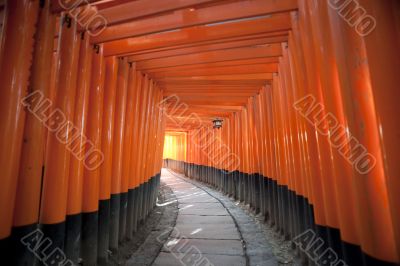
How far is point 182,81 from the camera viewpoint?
4.81 m

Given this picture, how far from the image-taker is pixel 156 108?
5.39 metres

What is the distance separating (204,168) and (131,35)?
9016mm

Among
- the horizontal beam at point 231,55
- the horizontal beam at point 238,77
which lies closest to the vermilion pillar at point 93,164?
the horizontal beam at point 231,55

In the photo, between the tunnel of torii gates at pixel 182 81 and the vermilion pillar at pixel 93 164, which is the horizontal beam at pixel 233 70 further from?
the vermilion pillar at pixel 93 164

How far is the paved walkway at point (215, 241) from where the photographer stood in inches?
122

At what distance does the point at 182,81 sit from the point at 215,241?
315cm

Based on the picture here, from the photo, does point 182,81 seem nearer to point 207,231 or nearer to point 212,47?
point 212,47

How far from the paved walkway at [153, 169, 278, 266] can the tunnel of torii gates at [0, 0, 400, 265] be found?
547 mm

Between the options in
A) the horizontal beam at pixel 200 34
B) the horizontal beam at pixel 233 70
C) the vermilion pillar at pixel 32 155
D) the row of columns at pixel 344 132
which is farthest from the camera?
the horizontal beam at pixel 233 70

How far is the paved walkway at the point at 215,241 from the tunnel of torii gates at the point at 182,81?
55 centimetres

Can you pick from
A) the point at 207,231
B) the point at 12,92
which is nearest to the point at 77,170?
the point at 12,92

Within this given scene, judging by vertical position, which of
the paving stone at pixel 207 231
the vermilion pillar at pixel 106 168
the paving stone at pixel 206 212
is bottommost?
the paving stone at pixel 206 212

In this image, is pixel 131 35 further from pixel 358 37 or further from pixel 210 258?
pixel 210 258

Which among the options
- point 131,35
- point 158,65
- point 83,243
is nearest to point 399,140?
point 131,35
